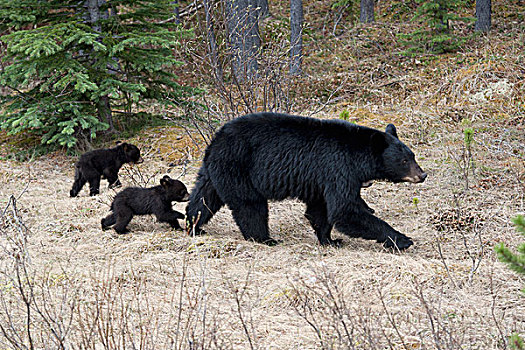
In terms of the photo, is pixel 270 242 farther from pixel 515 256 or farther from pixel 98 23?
pixel 98 23

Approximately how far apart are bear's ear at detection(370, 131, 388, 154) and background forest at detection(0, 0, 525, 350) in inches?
47.8

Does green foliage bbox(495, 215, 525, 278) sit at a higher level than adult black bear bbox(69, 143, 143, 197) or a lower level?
higher

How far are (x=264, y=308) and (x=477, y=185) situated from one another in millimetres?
4706

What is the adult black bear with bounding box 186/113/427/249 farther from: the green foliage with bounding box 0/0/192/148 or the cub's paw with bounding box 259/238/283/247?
the green foliage with bounding box 0/0/192/148

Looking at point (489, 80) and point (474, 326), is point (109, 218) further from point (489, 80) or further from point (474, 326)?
point (489, 80)

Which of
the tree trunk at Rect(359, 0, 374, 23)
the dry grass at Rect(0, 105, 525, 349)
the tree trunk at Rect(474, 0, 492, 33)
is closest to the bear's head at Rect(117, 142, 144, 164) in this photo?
the dry grass at Rect(0, 105, 525, 349)

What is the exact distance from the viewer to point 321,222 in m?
6.59

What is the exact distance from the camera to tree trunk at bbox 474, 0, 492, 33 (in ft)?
50.3

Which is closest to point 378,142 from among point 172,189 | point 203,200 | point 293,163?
point 293,163

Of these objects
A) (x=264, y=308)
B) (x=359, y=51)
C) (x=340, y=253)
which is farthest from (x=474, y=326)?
(x=359, y=51)

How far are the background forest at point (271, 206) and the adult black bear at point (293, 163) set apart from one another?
1.77 ft

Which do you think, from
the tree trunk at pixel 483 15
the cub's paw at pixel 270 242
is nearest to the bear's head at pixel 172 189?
the cub's paw at pixel 270 242

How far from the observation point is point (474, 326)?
395 cm

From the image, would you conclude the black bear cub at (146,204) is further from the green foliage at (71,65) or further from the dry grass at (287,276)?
the green foliage at (71,65)
